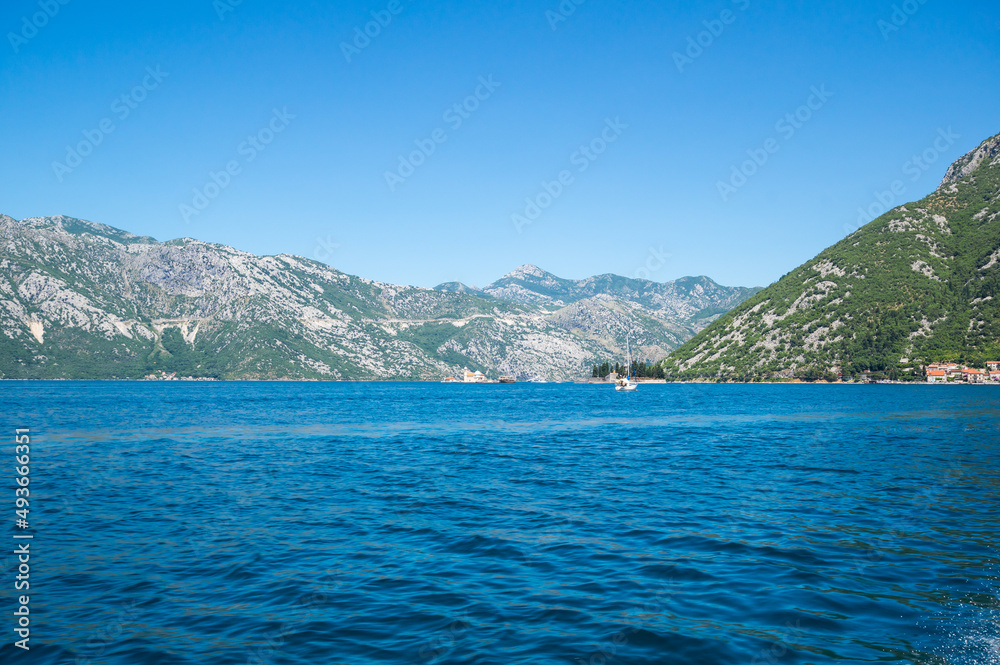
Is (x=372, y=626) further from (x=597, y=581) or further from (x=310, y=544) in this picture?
(x=310, y=544)

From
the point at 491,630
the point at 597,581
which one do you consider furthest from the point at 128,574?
the point at 597,581

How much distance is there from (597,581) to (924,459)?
133 ft

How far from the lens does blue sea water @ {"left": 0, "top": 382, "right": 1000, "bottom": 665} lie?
1489 cm

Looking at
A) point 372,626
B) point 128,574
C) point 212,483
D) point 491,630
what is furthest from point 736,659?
point 212,483

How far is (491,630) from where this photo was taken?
15.6 metres

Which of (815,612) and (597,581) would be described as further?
(597,581)

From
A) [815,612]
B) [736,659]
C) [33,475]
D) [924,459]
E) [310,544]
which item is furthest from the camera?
[924,459]

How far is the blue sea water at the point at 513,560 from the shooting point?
586 inches

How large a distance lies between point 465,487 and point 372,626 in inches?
864

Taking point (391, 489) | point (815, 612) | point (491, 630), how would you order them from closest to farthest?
point (491, 630) < point (815, 612) < point (391, 489)

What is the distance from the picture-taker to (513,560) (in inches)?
866

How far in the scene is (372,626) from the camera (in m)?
15.9

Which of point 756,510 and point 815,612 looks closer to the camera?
point 815,612

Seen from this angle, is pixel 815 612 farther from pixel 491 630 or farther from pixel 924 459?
pixel 924 459
